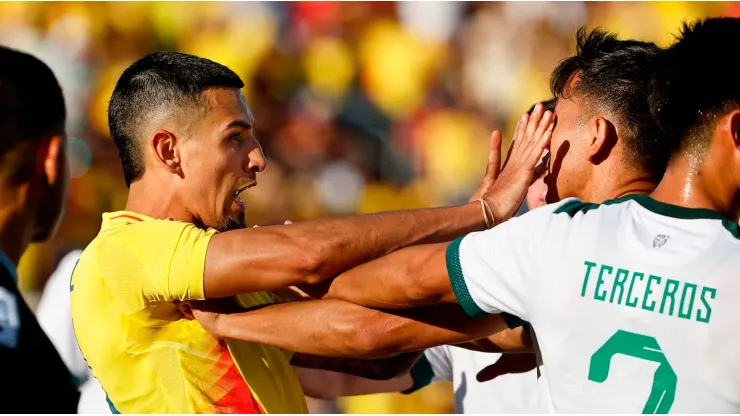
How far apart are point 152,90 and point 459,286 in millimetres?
1475

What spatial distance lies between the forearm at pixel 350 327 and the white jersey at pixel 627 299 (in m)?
0.40

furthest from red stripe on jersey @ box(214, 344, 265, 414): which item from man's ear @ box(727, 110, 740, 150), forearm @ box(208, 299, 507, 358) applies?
man's ear @ box(727, 110, 740, 150)

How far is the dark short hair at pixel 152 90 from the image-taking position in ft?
11.3

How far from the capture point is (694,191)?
8.33ft

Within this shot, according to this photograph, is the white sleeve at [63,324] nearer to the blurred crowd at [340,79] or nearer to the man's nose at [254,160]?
the man's nose at [254,160]

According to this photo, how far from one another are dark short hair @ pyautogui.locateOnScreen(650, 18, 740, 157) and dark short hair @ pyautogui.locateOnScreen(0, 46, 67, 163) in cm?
204

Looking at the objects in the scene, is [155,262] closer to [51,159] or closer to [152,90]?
[51,159]

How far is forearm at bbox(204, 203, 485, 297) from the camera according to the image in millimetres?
2994

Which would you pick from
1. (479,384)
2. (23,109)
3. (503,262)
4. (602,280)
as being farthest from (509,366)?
(23,109)

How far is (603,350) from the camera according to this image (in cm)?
246

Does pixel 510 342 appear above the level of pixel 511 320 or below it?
below

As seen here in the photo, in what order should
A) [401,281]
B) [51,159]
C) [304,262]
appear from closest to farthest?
[401,281], [304,262], [51,159]

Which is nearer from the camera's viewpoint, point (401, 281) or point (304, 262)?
point (401, 281)

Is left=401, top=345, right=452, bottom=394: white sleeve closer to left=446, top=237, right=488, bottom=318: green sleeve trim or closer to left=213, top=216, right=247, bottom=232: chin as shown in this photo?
left=213, top=216, right=247, bottom=232: chin
